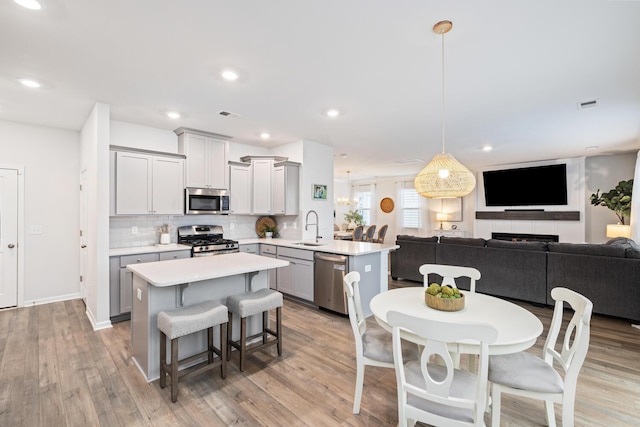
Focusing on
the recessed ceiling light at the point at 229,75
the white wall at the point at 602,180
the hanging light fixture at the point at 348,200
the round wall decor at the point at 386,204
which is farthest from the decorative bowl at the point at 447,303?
the round wall decor at the point at 386,204

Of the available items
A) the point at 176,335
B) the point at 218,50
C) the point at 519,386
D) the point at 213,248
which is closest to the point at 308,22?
the point at 218,50

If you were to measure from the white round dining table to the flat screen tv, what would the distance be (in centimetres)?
663

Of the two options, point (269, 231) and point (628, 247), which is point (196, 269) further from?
point (628, 247)

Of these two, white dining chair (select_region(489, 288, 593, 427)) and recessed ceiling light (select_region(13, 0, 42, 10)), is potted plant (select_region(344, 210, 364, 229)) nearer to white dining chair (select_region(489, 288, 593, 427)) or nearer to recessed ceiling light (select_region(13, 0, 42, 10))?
white dining chair (select_region(489, 288, 593, 427))

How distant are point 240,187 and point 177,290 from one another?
9.49 ft

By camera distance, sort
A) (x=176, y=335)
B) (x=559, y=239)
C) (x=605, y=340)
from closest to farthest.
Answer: (x=176, y=335), (x=605, y=340), (x=559, y=239)

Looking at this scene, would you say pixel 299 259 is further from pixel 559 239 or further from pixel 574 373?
pixel 559 239

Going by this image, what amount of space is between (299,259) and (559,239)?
667cm

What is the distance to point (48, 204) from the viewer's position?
4504 millimetres

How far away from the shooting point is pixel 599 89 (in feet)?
10.3

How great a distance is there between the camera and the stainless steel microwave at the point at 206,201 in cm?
463

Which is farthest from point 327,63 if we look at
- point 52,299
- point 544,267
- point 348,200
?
point 348,200

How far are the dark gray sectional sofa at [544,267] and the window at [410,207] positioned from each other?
15.0ft

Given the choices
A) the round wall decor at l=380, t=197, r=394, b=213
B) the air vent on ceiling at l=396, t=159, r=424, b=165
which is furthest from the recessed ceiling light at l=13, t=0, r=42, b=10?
the round wall decor at l=380, t=197, r=394, b=213
